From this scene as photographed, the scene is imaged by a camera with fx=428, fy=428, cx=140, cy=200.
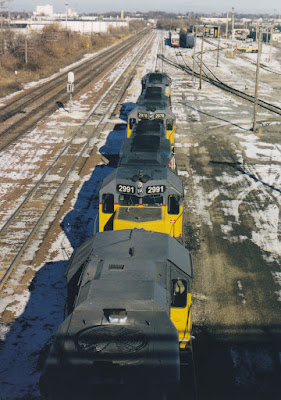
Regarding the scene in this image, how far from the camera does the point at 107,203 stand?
1334cm

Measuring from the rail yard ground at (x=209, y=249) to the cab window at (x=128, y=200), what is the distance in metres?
3.16

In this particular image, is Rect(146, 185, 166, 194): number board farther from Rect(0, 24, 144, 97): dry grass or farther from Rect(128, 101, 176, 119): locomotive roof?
Rect(0, 24, 144, 97): dry grass

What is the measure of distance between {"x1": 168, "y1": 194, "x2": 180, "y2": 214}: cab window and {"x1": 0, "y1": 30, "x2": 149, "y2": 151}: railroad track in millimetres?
17546

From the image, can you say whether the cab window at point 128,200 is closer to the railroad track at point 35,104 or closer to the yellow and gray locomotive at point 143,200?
the yellow and gray locomotive at point 143,200

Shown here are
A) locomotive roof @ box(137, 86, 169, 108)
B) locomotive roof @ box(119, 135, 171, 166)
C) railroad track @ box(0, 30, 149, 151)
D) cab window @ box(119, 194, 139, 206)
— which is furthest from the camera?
railroad track @ box(0, 30, 149, 151)

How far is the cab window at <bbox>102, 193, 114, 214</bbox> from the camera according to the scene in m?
13.3

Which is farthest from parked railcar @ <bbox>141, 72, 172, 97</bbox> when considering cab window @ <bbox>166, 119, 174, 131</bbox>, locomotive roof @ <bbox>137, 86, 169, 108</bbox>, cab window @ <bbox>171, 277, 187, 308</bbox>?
cab window @ <bbox>171, 277, 187, 308</bbox>

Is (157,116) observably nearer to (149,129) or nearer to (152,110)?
(152,110)

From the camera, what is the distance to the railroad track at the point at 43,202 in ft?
50.0

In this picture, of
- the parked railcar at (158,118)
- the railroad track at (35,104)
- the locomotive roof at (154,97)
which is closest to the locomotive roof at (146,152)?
the parked railcar at (158,118)

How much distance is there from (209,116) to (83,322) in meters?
32.1

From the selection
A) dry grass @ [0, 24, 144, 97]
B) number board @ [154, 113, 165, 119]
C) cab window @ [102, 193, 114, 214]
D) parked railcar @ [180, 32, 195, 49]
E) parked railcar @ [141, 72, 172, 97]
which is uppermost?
parked railcar @ [180, 32, 195, 49]

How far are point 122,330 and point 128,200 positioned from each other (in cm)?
625

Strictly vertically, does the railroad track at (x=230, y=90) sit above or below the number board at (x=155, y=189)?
above
